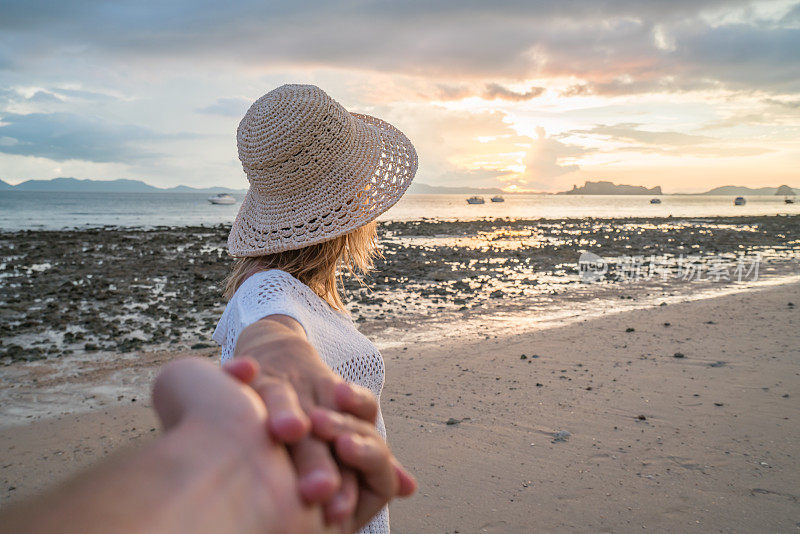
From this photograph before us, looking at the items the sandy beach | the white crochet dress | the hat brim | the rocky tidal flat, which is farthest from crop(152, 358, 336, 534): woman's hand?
the rocky tidal flat

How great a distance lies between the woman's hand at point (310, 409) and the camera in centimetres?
74

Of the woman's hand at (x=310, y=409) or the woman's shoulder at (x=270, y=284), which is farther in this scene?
the woman's shoulder at (x=270, y=284)

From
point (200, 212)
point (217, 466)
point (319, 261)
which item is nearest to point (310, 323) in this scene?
point (319, 261)

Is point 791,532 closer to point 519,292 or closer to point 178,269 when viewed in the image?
point 519,292

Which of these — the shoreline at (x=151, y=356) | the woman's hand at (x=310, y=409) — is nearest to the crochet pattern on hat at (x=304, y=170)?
the woman's hand at (x=310, y=409)

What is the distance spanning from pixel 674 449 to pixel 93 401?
6.10 meters

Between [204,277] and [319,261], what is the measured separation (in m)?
13.2

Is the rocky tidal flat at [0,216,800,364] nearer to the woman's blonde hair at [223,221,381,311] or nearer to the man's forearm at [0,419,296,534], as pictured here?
the woman's blonde hair at [223,221,381,311]

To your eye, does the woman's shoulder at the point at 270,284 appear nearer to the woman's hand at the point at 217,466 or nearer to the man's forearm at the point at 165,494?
the woman's hand at the point at 217,466

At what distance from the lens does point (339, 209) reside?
182 centimetres

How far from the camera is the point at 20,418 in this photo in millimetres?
5590

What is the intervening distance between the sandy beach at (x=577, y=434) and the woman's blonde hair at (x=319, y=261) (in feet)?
7.14

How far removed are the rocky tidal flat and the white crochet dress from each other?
281 inches

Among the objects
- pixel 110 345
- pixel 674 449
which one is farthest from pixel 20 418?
pixel 674 449
